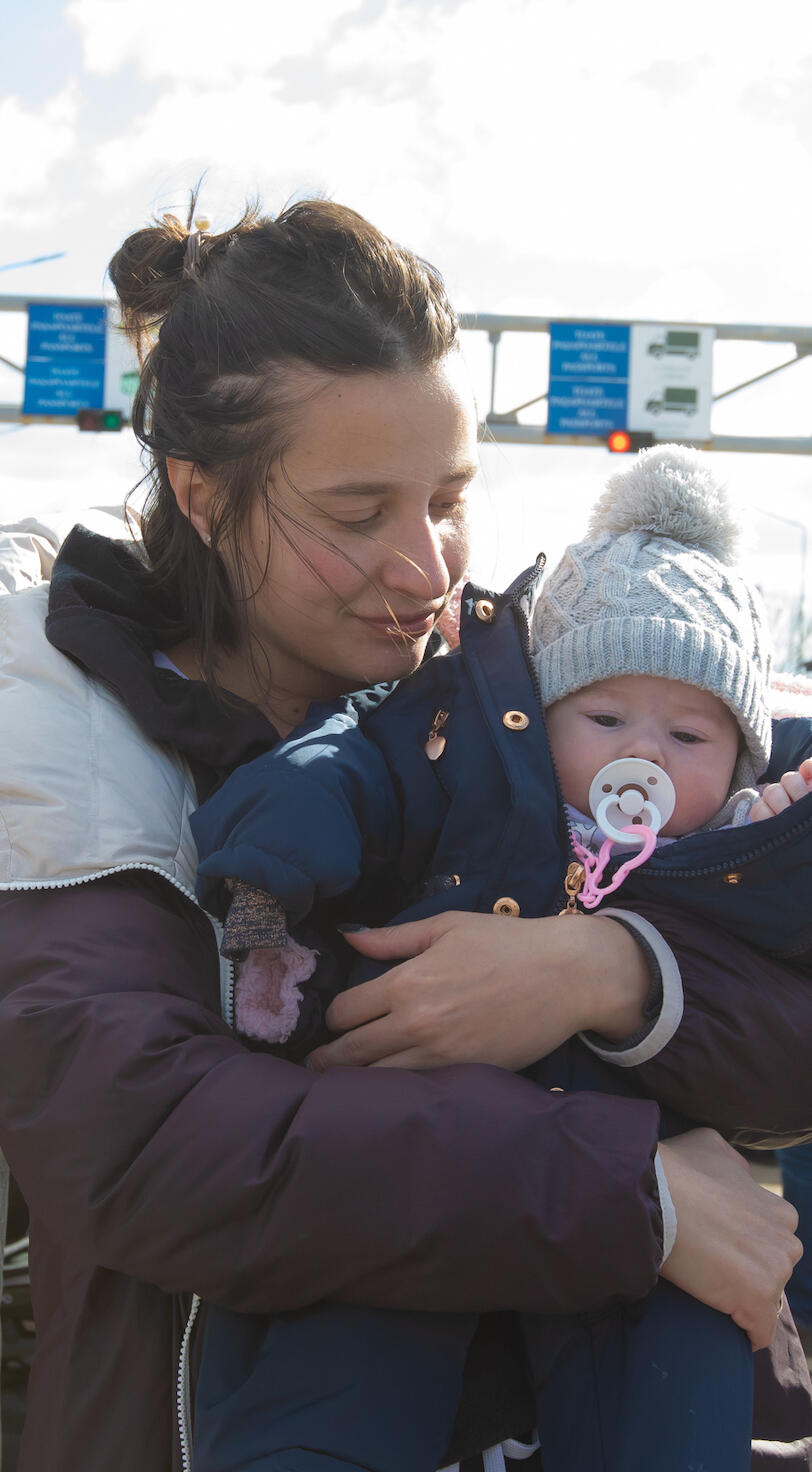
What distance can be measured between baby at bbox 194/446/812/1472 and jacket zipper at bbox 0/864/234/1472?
29 millimetres

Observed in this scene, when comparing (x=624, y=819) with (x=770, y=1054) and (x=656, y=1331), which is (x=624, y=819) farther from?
(x=656, y=1331)

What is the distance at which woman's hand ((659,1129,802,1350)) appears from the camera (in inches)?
57.7

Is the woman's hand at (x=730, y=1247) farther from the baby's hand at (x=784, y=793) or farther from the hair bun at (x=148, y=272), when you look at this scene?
the hair bun at (x=148, y=272)

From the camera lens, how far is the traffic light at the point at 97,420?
1391 cm

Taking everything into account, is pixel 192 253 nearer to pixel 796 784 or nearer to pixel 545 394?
pixel 796 784

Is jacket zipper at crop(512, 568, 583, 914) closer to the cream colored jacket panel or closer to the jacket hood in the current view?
Result: the jacket hood

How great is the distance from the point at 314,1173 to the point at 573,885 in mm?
572

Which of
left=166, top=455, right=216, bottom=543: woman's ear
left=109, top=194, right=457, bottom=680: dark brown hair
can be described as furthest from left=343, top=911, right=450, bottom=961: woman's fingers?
left=166, top=455, right=216, bottom=543: woman's ear

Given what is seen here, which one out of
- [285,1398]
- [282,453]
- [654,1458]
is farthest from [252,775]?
[654,1458]

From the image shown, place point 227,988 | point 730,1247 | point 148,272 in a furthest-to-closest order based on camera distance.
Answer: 1. point 148,272
2. point 227,988
3. point 730,1247

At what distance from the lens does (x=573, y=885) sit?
5.77ft

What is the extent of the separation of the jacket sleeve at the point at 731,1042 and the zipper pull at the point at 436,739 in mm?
401

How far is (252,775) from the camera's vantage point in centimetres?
169

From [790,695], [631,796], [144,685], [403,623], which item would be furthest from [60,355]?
[631,796]
